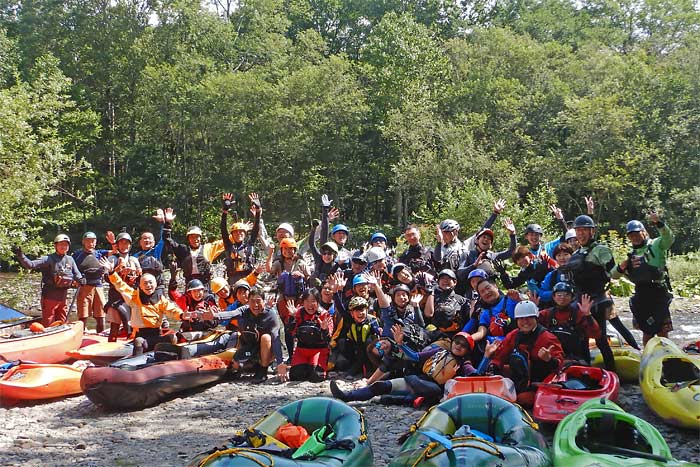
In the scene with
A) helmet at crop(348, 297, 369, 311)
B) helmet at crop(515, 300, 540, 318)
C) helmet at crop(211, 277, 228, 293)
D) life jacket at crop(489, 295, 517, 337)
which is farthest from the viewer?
helmet at crop(211, 277, 228, 293)

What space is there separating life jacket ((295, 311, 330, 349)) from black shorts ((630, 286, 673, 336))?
130 inches

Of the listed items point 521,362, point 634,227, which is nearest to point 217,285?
point 521,362

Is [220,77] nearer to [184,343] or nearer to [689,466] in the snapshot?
[184,343]

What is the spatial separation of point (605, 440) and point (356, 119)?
22846 millimetres

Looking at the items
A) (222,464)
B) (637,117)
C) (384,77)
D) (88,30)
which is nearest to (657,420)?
(222,464)

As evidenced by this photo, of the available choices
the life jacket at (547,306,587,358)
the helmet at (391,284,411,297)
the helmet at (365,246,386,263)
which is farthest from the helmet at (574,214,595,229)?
the helmet at (365,246,386,263)

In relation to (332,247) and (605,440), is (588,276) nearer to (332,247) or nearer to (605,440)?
(605,440)

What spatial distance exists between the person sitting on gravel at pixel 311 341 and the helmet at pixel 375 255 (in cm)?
77

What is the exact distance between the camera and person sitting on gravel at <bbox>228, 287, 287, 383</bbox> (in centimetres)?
760

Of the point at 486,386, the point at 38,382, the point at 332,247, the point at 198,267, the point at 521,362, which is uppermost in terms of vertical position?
the point at 332,247

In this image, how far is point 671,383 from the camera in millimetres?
5977

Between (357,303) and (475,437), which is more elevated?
(357,303)

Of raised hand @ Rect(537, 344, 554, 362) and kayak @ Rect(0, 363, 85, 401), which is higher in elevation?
raised hand @ Rect(537, 344, 554, 362)

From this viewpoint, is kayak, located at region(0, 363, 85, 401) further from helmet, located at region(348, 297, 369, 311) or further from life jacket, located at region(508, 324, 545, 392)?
life jacket, located at region(508, 324, 545, 392)
